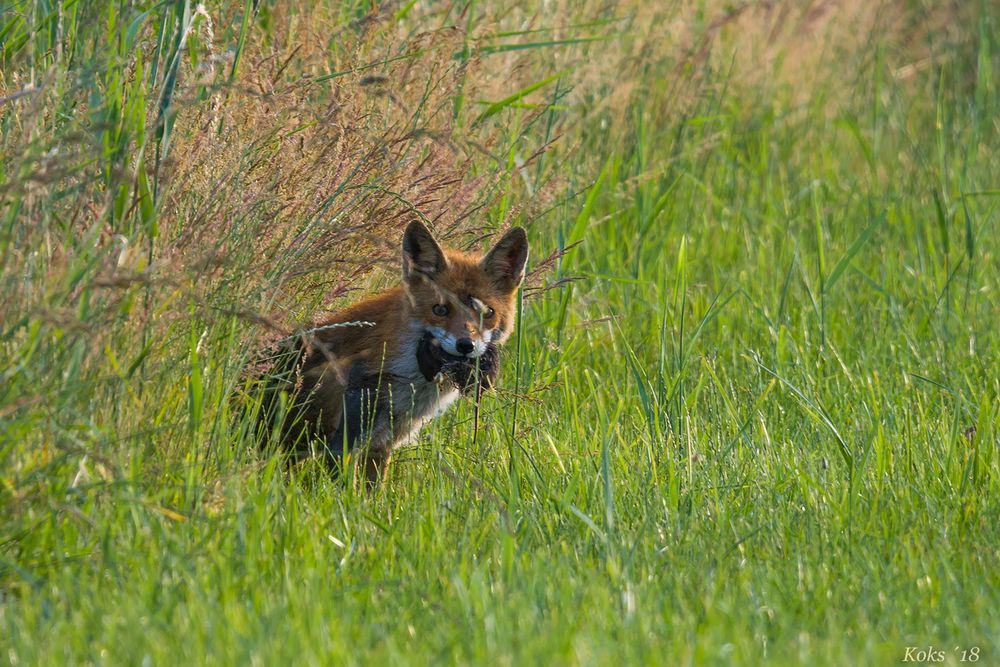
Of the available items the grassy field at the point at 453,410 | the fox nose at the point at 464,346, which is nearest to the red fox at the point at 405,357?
the fox nose at the point at 464,346

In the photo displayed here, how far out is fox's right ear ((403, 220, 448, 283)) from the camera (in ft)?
16.5

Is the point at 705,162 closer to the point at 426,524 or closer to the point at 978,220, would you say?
the point at 978,220

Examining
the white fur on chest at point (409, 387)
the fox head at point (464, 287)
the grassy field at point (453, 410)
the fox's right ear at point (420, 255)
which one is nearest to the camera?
the grassy field at point (453, 410)

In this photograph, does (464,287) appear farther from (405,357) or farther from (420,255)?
(405,357)

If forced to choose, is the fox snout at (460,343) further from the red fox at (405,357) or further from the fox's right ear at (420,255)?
the fox's right ear at (420,255)

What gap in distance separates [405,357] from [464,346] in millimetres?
269

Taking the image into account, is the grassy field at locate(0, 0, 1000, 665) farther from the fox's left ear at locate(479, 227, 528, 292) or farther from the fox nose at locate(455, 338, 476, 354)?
the fox nose at locate(455, 338, 476, 354)

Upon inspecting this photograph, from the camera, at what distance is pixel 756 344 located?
6.09 m

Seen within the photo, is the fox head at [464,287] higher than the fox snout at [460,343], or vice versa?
the fox head at [464,287]

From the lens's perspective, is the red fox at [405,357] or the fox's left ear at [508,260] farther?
the fox's left ear at [508,260]

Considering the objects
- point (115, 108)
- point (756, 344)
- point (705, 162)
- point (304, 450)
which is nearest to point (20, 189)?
point (115, 108)

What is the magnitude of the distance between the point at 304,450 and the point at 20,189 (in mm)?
1996

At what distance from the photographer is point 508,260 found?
17.7ft

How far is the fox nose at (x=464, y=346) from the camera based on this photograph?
16.8ft
